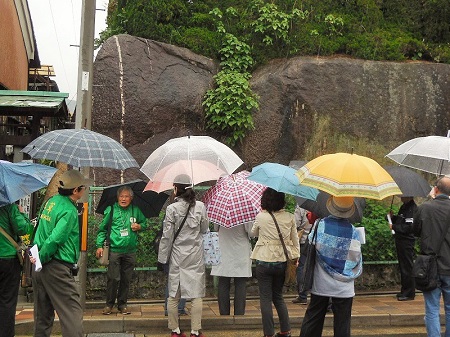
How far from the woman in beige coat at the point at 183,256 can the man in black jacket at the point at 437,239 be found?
2.59 m

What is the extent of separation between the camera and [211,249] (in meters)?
8.25

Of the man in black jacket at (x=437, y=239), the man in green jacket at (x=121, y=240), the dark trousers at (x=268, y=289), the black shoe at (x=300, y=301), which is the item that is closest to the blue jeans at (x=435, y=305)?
the man in black jacket at (x=437, y=239)

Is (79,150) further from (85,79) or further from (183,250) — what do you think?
(85,79)

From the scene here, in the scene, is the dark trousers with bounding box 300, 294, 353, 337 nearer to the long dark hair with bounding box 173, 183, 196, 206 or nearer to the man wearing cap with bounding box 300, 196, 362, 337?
the man wearing cap with bounding box 300, 196, 362, 337

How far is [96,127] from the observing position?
43.4 feet

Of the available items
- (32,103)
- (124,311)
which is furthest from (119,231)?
(32,103)

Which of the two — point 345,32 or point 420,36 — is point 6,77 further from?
point 420,36

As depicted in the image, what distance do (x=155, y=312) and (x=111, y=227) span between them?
1.46 metres

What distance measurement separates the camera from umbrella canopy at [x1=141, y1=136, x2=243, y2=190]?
25.6 ft

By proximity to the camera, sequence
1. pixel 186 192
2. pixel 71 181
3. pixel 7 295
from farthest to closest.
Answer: pixel 186 192 → pixel 7 295 → pixel 71 181

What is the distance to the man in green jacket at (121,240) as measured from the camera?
28.6ft

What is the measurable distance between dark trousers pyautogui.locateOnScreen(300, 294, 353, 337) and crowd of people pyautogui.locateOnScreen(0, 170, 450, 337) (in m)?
0.01

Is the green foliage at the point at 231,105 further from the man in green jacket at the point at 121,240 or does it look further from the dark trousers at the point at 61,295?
the dark trousers at the point at 61,295

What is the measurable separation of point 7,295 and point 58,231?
1061 millimetres
